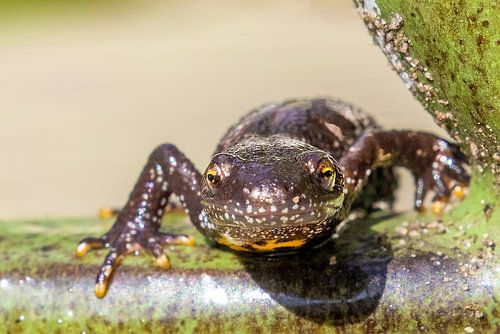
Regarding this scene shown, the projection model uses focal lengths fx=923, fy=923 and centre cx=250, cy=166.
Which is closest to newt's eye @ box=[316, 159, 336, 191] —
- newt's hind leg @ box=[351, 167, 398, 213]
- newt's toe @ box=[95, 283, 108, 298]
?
newt's toe @ box=[95, 283, 108, 298]

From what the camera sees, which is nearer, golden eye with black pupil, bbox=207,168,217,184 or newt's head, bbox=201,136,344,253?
newt's head, bbox=201,136,344,253

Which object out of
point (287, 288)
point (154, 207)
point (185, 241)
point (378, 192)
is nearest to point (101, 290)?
point (185, 241)

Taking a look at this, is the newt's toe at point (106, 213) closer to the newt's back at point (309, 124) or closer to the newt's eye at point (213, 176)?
the newt's back at point (309, 124)

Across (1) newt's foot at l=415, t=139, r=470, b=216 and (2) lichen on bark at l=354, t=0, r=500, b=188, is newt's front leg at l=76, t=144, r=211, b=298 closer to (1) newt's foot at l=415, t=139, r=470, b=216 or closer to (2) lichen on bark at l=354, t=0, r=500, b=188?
(1) newt's foot at l=415, t=139, r=470, b=216

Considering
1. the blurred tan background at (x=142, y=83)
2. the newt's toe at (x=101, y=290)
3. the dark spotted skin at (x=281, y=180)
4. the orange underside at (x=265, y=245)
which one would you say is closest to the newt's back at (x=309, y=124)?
the dark spotted skin at (x=281, y=180)

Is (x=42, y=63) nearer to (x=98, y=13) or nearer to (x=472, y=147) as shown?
(x=98, y=13)

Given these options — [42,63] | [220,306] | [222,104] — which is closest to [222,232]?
[220,306]
